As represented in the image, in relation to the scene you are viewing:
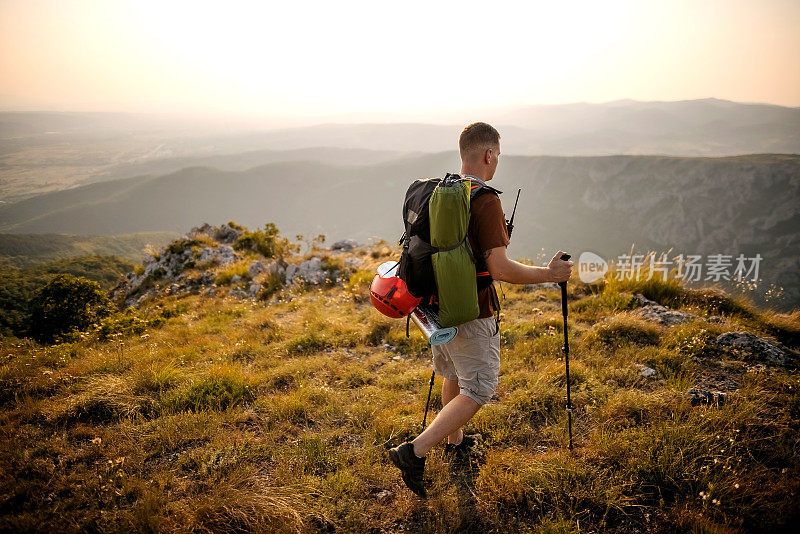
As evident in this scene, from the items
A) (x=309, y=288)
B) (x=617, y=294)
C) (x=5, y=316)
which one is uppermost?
(x=617, y=294)

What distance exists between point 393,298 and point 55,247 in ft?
519

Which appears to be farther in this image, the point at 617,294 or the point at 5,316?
the point at 5,316

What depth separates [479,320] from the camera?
9.70ft

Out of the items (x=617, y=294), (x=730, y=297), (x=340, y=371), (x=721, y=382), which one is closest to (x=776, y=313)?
(x=730, y=297)

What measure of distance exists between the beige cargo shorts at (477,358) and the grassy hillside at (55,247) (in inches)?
4359

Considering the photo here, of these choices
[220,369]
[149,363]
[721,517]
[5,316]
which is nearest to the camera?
[721,517]

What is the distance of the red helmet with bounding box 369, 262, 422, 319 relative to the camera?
2.92 m

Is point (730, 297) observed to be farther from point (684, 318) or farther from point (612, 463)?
point (612, 463)

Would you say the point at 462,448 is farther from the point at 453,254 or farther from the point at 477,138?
the point at 477,138

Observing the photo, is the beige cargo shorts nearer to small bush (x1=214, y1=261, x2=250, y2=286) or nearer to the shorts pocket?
the shorts pocket

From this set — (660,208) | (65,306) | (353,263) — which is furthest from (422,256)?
(660,208)

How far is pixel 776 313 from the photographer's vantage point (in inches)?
257

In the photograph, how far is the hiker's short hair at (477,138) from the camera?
2912 millimetres

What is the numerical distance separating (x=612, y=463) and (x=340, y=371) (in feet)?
11.8
